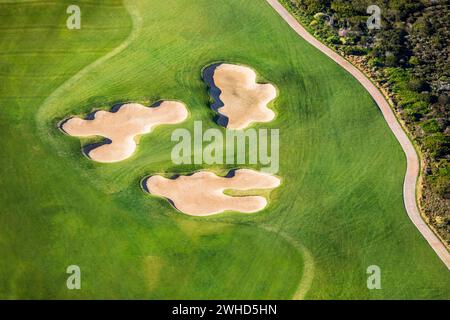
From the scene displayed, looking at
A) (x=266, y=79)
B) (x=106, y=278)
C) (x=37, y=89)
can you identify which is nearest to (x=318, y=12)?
(x=266, y=79)

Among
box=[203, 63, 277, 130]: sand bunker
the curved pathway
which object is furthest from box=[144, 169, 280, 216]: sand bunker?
the curved pathway

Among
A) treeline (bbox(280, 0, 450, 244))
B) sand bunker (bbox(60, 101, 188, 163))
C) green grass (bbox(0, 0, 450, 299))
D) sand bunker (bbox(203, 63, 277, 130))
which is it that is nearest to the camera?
green grass (bbox(0, 0, 450, 299))

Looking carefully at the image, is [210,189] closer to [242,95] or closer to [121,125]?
[121,125]

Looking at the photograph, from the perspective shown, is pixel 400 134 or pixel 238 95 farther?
pixel 238 95

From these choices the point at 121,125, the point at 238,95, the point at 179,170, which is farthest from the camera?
the point at 238,95

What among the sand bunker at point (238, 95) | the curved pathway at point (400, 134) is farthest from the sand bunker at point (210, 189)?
the curved pathway at point (400, 134)

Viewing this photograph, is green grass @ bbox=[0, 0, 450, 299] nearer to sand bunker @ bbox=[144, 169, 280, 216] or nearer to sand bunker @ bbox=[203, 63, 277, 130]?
sand bunker @ bbox=[144, 169, 280, 216]

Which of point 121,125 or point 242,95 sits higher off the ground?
point 242,95

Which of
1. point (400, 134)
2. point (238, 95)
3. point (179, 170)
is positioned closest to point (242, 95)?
point (238, 95)
